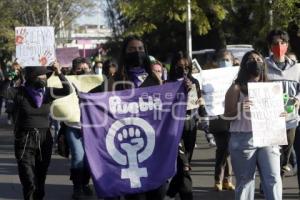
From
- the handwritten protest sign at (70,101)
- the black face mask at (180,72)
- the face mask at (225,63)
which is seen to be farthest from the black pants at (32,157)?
the face mask at (225,63)

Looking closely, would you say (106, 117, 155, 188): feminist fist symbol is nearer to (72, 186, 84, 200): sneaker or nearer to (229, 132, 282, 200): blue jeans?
(229, 132, 282, 200): blue jeans

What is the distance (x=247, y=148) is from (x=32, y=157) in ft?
8.12

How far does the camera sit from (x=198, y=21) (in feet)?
67.1

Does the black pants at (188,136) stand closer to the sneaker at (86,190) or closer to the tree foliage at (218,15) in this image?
the sneaker at (86,190)

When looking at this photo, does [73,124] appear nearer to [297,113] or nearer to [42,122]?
[42,122]

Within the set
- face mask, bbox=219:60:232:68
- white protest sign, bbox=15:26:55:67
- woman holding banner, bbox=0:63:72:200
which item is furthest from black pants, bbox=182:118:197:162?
white protest sign, bbox=15:26:55:67

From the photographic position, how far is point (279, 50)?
7.05 m

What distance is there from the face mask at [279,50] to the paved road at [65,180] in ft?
6.56

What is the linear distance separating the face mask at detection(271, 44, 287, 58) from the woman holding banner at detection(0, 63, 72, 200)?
2.30 meters

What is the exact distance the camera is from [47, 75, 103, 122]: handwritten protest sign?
27.4 feet

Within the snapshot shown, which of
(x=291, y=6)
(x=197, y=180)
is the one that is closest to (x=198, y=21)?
(x=291, y=6)

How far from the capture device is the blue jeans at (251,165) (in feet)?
20.2

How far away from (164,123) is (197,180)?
3.84 metres

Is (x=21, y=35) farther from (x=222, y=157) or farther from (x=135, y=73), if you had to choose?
(x=135, y=73)
